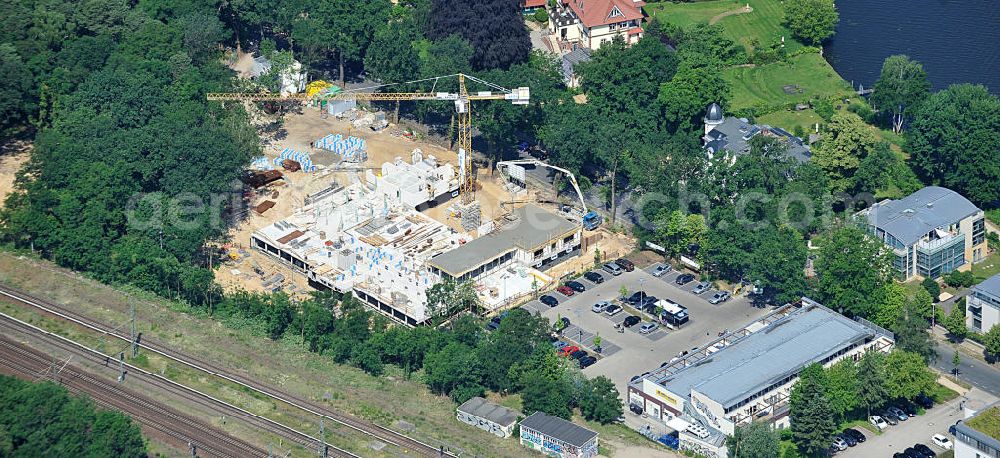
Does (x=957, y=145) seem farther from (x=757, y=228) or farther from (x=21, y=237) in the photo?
(x=21, y=237)

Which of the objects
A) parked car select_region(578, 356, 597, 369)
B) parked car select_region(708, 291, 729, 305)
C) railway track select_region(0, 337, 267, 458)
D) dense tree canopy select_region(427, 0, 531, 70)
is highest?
dense tree canopy select_region(427, 0, 531, 70)

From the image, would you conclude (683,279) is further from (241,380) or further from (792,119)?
(241,380)

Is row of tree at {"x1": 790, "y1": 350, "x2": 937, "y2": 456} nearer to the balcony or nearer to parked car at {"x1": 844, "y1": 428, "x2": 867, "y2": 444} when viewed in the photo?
parked car at {"x1": 844, "y1": 428, "x2": 867, "y2": 444}

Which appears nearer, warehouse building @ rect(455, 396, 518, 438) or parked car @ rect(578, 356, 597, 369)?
warehouse building @ rect(455, 396, 518, 438)

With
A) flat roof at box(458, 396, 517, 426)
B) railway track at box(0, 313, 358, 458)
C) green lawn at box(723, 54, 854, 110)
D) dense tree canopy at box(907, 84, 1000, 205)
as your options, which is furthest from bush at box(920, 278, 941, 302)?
railway track at box(0, 313, 358, 458)

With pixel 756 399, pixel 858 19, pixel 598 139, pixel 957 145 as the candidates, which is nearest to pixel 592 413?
pixel 756 399

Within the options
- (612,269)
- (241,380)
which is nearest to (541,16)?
(612,269)
